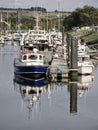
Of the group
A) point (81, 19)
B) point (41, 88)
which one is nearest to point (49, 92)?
point (41, 88)

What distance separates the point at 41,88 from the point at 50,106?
28.8 ft

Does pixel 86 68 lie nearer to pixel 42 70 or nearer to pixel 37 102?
pixel 42 70

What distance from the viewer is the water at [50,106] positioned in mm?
36781

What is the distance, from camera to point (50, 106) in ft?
141

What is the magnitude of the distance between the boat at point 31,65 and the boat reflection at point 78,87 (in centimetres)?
303

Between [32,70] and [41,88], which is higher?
[32,70]

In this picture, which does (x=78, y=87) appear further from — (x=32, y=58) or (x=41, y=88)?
(x=32, y=58)

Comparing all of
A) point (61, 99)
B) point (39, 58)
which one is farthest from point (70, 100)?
point (39, 58)

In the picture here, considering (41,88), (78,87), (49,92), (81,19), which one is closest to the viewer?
(49,92)

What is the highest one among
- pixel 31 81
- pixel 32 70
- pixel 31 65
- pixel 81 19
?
pixel 81 19

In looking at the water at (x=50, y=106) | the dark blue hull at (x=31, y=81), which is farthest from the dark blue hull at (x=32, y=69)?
the water at (x=50, y=106)

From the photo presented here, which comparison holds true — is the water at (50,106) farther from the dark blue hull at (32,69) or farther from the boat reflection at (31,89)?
the dark blue hull at (32,69)

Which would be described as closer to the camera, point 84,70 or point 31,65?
point 31,65

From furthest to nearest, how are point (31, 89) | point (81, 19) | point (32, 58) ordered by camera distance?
point (81, 19), point (32, 58), point (31, 89)
